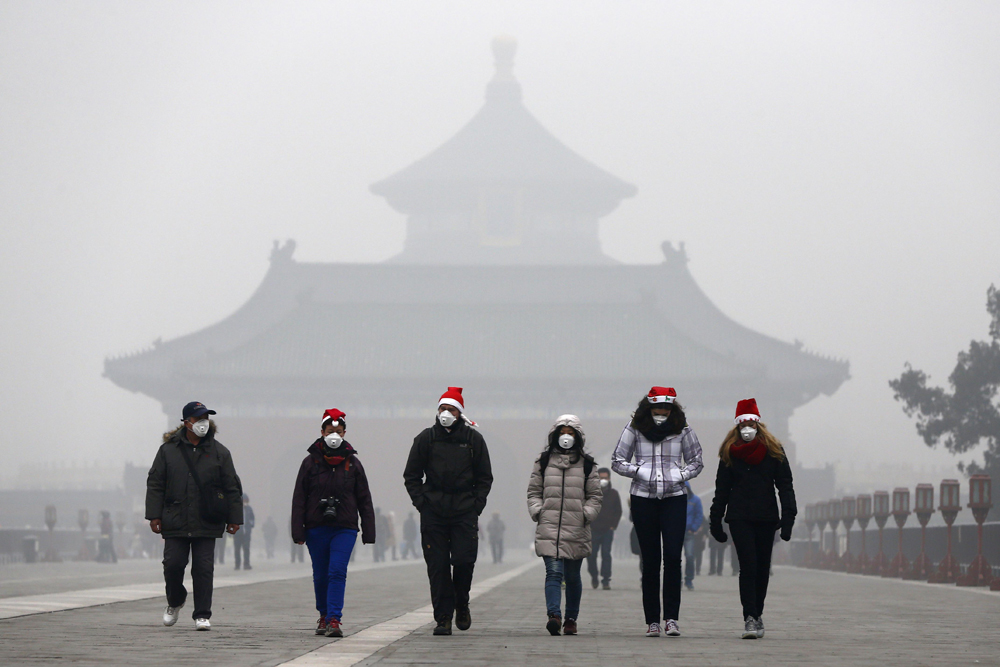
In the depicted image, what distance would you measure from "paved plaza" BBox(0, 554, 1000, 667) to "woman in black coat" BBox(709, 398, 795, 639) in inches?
16.3

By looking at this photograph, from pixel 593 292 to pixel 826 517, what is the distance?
31.6 metres

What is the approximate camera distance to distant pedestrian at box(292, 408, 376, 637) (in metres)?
11.1

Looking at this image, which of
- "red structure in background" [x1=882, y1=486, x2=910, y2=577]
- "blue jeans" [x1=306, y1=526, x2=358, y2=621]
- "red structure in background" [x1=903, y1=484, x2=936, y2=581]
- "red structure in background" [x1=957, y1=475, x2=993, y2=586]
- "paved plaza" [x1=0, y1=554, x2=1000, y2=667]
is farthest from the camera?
"red structure in background" [x1=882, y1=486, x2=910, y2=577]

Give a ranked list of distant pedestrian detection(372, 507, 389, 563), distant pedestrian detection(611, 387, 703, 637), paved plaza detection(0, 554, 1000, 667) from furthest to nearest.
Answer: distant pedestrian detection(372, 507, 389, 563) < distant pedestrian detection(611, 387, 703, 637) < paved plaza detection(0, 554, 1000, 667)

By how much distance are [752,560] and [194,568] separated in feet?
12.4

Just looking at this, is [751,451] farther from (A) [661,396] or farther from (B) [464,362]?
(B) [464,362]

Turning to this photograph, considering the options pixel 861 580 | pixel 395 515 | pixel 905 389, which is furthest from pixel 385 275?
pixel 861 580

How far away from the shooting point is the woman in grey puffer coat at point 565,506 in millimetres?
11258

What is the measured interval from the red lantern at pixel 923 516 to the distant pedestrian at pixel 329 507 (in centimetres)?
1413

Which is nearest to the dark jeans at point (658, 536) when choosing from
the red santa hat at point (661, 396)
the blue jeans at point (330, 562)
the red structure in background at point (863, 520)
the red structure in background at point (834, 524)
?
the red santa hat at point (661, 396)

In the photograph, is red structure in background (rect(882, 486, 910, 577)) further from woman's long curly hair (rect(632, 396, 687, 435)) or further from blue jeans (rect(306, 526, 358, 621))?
blue jeans (rect(306, 526, 358, 621))

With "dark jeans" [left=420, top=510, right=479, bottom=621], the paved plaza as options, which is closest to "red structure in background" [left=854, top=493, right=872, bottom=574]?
the paved plaza

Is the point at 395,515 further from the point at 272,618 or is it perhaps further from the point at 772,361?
the point at 272,618

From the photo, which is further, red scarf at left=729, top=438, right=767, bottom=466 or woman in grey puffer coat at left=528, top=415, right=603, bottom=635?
woman in grey puffer coat at left=528, top=415, right=603, bottom=635
